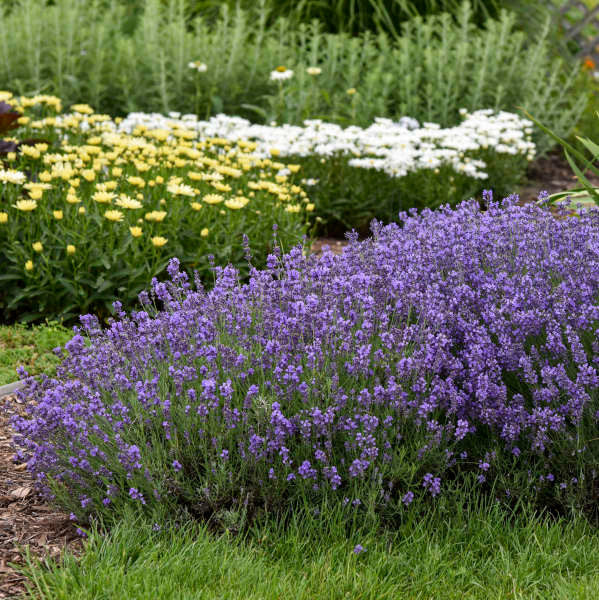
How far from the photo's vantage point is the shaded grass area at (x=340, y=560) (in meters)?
2.45

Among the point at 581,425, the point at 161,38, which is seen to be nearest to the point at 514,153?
the point at 161,38

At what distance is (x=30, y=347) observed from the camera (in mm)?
4438

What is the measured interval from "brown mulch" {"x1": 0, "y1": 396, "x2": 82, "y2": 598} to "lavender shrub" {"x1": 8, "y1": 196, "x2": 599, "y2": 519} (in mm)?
107

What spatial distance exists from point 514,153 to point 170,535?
5.65 metres

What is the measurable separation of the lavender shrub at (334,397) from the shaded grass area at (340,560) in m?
0.11

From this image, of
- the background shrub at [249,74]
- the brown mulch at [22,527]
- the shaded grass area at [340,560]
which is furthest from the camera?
the background shrub at [249,74]

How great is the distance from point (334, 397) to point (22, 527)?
121 cm

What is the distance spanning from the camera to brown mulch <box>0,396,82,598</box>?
2590mm

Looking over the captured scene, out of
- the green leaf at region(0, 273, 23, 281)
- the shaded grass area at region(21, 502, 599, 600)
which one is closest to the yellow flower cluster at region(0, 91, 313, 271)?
the green leaf at region(0, 273, 23, 281)

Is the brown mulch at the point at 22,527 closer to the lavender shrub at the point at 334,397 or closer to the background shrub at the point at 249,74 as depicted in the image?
the lavender shrub at the point at 334,397

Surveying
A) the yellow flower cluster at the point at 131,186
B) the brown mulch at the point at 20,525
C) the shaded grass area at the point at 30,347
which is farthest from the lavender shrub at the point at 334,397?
the yellow flower cluster at the point at 131,186

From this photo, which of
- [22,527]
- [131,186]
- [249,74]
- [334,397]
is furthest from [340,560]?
[249,74]

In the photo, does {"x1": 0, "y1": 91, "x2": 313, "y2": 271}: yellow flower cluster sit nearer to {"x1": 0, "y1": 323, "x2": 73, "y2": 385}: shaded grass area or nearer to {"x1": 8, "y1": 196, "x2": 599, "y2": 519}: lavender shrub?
{"x1": 0, "y1": 323, "x2": 73, "y2": 385}: shaded grass area

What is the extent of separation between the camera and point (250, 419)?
2900 millimetres
